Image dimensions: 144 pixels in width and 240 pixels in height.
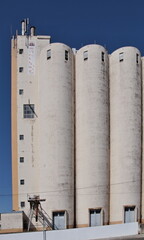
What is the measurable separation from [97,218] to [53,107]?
597 inches

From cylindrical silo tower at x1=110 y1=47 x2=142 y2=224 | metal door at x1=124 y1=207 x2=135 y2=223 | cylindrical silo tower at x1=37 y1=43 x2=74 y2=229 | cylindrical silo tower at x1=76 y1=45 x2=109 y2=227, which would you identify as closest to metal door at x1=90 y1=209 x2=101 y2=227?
cylindrical silo tower at x1=76 y1=45 x2=109 y2=227

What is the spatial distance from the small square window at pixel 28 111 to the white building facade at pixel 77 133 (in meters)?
0.11

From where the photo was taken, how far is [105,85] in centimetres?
5288

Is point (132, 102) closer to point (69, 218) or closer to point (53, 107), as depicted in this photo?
point (53, 107)

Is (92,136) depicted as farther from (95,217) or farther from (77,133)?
(95,217)

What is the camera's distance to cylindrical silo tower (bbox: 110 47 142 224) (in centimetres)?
5012

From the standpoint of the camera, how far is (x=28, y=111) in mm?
53156

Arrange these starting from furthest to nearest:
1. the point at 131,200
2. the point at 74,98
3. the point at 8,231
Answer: the point at 74,98, the point at 131,200, the point at 8,231

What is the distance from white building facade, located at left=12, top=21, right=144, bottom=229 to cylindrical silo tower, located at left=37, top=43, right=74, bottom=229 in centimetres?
12

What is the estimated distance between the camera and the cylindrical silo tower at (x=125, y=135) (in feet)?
164

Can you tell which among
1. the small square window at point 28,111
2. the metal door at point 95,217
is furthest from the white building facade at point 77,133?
the small square window at point 28,111

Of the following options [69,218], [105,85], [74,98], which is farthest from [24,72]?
[69,218]

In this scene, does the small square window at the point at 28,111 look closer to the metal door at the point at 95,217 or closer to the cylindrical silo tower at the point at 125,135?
the cylindrical silo tower at the point at 125,135

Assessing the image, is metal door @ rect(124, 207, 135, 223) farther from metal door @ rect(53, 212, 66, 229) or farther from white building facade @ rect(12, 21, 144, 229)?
metal door @ rect(53, 212, 66, 229)
